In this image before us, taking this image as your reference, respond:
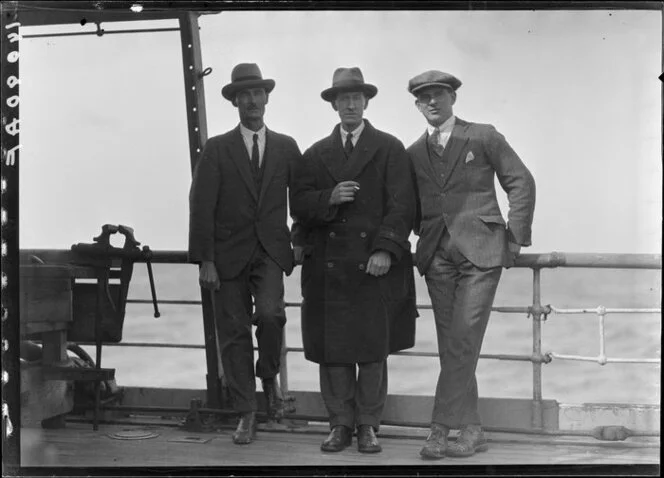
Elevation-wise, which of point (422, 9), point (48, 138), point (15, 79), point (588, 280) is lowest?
point (588, 280)

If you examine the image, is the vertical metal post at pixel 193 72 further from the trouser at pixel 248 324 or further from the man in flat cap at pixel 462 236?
the man in flat cap at pixel 462 236

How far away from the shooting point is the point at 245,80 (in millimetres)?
4051

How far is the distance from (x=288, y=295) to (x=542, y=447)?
1.38 meters

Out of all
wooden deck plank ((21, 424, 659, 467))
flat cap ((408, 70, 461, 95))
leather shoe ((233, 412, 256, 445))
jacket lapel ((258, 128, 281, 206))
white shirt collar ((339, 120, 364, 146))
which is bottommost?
wooden deck plank ((21, 424, 659, 467))

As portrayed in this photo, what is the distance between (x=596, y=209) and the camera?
4.12 metres

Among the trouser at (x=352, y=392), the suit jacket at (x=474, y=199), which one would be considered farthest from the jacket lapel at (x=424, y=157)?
the trouser at (x=352, y=392)

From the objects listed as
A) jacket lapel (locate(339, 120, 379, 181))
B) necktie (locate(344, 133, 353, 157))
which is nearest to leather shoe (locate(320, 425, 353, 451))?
jacket lapel (locate(339, 120, 379, 181))

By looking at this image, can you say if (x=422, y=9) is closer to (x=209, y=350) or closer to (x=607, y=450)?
(x=209, y=350)

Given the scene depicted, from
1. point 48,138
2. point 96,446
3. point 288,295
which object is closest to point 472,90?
point 288,295

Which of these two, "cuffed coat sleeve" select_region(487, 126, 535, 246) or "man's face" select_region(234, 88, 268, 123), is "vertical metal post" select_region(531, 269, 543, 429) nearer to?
"cuffed coat sleeve" select_region(487, 126, 535, 246)

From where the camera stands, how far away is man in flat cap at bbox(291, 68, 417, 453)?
4.11 meters

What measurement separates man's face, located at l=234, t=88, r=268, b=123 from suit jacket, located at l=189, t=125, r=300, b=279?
10cm

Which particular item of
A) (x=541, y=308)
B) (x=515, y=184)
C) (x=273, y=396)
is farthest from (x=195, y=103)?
(x=541, y=308)

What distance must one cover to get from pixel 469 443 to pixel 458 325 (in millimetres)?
544
